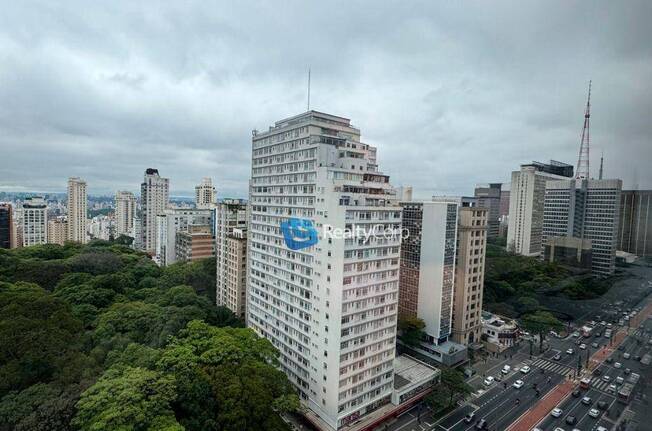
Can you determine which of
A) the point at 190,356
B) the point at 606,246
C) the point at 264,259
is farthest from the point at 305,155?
the point at 606,246

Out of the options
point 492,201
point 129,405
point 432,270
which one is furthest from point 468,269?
point 492,201

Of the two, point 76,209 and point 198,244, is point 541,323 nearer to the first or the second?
point 198,244

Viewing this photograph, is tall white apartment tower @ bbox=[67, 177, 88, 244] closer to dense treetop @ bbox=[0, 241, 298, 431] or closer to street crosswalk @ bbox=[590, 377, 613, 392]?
dense treetop @ bbox=[0, 241, 298, 431]

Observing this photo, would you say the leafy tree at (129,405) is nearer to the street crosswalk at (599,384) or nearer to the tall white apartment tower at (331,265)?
the tall white apartment tower at (331,265)

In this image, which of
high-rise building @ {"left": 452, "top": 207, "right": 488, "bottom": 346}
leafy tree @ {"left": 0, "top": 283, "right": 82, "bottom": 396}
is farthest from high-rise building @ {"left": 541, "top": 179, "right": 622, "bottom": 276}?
leafy tree @ {"left": 0, "top": 283, "right": 82, "bottom": 396}

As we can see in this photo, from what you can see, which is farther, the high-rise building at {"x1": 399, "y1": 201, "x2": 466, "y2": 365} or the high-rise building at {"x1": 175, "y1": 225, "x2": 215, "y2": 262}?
the high-rise building at {"x1": 175, "y1": 225, "x2": 215, "y2": 262}

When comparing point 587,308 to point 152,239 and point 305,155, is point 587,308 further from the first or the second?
point 152,239
